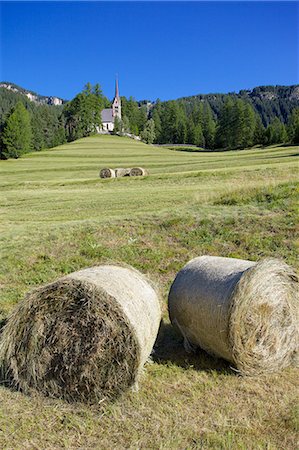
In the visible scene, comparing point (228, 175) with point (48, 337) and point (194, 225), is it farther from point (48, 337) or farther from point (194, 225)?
point (48, 337)

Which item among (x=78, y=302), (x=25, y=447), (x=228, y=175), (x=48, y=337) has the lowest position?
(x=25, y=447)

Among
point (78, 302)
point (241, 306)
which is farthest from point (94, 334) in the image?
point (241, 306)

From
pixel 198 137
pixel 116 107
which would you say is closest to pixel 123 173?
pixel 198 137

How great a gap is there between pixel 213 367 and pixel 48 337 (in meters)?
2.28

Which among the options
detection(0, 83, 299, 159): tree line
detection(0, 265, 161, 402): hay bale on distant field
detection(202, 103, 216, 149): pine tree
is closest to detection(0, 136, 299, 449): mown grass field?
detection(0, 265, 161, 402): hay bale on distant field

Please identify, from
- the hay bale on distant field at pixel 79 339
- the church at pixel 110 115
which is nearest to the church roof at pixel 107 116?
the church at pixel 110 115

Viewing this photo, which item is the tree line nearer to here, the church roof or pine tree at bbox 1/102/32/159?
pine tree at bbox 1/102/32/159

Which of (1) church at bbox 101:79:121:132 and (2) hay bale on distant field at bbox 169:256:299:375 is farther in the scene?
(1) church at bbox 101:79:121:132

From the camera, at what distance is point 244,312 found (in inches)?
220

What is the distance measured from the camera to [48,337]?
5.53m

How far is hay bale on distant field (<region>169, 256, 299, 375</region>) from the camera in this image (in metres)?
5.59

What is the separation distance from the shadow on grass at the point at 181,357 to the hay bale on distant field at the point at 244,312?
6.1 inches

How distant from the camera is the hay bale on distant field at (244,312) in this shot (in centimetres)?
559

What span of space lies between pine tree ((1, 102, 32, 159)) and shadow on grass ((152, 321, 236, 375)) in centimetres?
6863
